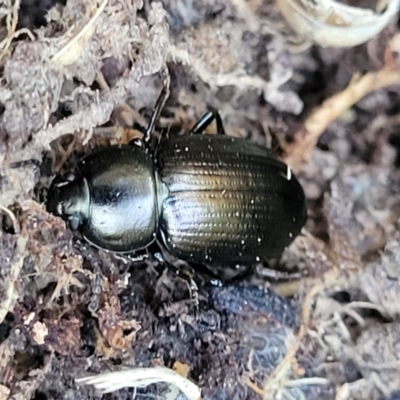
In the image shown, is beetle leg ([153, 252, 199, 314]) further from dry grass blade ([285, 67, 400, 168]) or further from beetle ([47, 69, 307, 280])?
dry grass blade ([285, 67, 400, 168])

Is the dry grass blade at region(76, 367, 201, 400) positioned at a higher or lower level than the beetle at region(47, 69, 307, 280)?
lower

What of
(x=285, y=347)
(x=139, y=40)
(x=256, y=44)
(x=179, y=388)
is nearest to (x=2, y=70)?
(x=139, y=40)

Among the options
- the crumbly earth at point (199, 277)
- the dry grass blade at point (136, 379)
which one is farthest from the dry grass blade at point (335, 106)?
the dry grass blade at point (136, 379)

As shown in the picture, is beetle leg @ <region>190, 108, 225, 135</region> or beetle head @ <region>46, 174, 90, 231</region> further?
beetle leg @ <region>190, 108, 225, 135</region>

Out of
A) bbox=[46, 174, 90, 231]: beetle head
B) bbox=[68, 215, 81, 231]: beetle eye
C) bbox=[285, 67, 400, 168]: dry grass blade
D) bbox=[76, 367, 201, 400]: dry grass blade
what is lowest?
bbox=[76, 367, 201, 400]: dry grass blade

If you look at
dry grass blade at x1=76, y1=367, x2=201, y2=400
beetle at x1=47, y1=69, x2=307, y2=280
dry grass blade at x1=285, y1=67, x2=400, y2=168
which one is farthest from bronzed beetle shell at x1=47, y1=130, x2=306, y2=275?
dry grass blade at x1=76, y1=367, x2=201, y2=400

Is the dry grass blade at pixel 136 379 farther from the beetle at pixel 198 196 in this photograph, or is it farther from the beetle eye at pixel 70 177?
the beetle eye at pixel 70 177

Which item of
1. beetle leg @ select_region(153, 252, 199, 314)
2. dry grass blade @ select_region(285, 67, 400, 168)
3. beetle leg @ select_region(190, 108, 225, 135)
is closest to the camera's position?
beetle leg @ select_region(153, 252, 199, 314)
